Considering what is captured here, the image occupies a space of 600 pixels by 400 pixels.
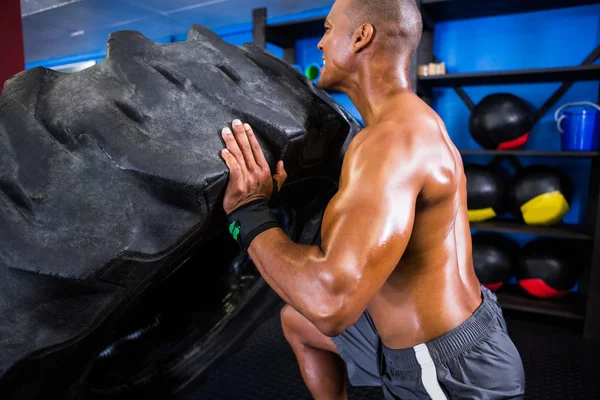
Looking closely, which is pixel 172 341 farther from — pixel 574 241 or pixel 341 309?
pixel 574 241

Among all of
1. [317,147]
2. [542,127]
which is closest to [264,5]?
[542,127]

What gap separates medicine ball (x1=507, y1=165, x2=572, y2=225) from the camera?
7.31 feet

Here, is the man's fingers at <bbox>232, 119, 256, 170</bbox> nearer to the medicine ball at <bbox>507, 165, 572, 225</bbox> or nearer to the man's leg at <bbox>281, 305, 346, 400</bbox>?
the man's leg at <bbox>281, 305, 346, 400</bbox>

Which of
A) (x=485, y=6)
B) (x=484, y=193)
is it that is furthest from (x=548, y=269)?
(x=485, y=6)

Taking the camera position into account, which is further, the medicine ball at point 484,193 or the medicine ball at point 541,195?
the medicine ball at point 484,193

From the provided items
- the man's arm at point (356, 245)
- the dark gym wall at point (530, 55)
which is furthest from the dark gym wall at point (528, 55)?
the man's arm at point (356, 245)

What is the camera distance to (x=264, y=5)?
3.35 m

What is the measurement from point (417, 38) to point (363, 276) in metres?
0.53

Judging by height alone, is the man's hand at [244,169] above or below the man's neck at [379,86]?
below

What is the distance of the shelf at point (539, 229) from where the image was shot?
83.8 inches

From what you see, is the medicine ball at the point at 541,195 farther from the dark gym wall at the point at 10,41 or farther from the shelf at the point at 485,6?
the dark gym wall at the point at 10,41

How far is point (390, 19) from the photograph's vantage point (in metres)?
0.84

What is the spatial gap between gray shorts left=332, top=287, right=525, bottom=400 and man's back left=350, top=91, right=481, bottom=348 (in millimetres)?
23

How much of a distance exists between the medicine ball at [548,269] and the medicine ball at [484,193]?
30 cm
